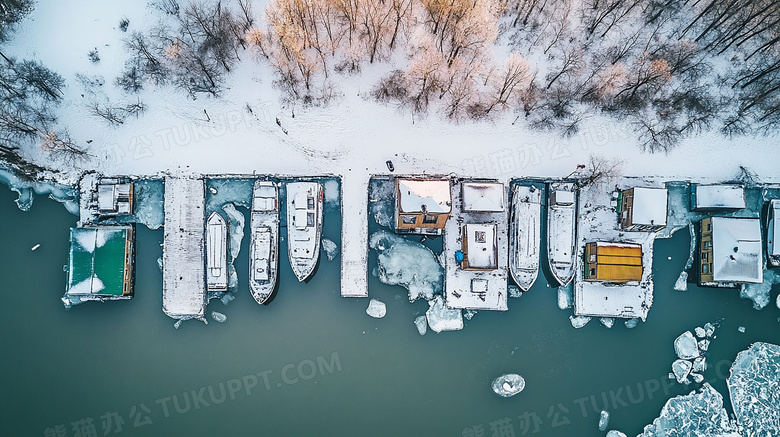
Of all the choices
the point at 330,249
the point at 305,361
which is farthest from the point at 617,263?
the point at 305,361

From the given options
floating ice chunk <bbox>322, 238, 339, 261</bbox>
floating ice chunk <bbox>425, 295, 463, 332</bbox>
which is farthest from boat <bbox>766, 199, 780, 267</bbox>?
floating ice chunk <bbox>322, 238, 339, 261</bbox>

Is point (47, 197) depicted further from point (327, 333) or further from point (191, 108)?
point (327, 333)

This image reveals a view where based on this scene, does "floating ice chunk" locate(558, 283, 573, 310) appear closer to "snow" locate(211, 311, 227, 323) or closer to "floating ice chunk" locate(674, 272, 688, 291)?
"floating ice chunk" locate(674, 272, 688, 291)

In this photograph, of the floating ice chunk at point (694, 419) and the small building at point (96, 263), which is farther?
the floating ice chunk at point (694, 419)

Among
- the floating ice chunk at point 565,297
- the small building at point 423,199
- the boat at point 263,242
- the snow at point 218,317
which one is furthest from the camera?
the floating ice chunk at point 565,297

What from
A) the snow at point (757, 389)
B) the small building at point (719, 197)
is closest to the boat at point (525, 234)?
the small building at point (719, 197)

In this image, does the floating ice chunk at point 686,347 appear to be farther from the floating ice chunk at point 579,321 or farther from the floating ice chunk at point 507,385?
the floating ice chunk at point 507,385

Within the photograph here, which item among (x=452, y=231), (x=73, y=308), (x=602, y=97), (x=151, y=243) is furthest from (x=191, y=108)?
(x=602, y=97)
